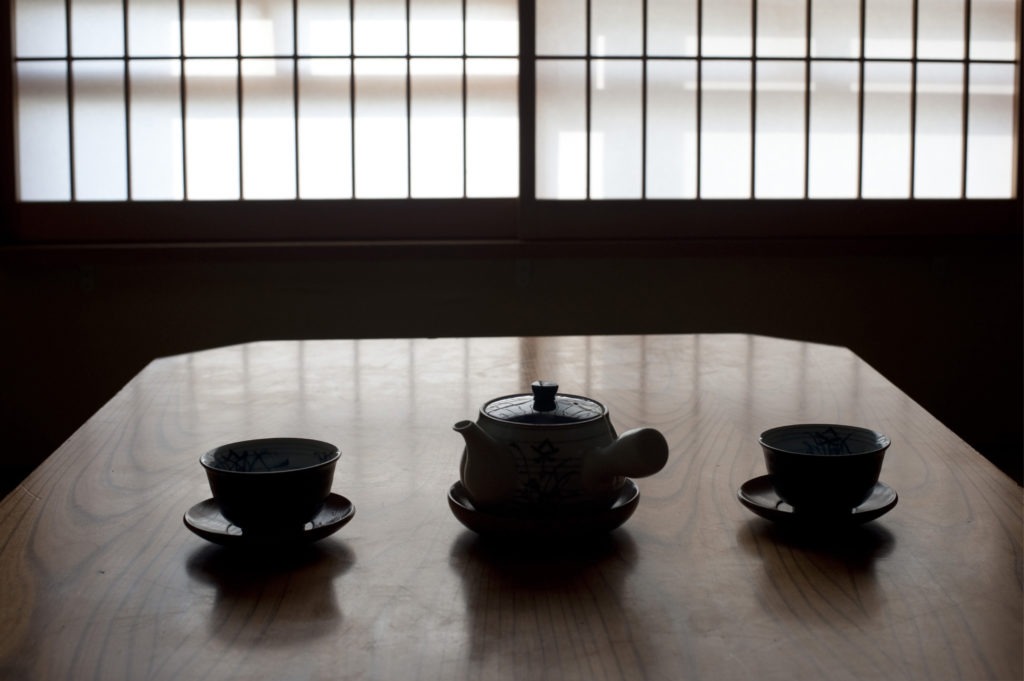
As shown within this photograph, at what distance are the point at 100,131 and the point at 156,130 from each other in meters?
0.17

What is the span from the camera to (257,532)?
848 millimetres

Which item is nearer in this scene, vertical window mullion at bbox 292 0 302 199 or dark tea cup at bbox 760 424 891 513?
dark tea cup at bbox 760 424 891 513

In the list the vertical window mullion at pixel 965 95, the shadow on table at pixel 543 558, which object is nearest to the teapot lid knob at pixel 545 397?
the shadow on table at pixel 543 558

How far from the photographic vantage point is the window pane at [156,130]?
3.28 metres

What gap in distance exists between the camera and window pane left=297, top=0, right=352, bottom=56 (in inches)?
129

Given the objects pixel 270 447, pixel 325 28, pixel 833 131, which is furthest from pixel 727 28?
pixel 270 447

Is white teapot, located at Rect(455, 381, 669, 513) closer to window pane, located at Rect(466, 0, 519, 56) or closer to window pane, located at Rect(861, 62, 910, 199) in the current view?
window pane, located at Rect(466, 0, 519, 56)

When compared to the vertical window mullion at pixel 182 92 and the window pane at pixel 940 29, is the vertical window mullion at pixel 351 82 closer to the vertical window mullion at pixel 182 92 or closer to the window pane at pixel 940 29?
the vertical window mullion at pixel 182 92

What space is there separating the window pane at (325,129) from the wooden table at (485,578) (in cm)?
206

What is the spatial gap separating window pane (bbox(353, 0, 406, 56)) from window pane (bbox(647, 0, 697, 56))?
0.75m

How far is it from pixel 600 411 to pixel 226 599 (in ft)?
1.04

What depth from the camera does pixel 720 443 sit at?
1.20m

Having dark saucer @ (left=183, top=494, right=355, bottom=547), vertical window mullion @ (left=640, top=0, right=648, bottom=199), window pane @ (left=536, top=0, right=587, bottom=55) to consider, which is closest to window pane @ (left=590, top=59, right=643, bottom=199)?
vertical window mullion @ (left=640, top=0, right=648, bottom=199)

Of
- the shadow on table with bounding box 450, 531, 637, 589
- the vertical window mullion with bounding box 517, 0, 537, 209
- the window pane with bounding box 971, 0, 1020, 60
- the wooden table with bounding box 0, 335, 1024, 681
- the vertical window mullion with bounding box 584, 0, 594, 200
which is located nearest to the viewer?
the wooden table with bounding box 0, 335, 1024, 681
